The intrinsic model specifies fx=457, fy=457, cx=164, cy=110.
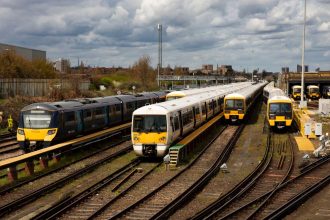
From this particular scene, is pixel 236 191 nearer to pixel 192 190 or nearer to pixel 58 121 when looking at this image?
pixel 192 190

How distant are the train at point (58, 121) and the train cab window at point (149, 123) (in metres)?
4.14

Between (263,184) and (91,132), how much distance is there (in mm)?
12927

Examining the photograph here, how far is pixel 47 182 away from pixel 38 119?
5.49 meters

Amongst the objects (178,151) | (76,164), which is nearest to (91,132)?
(76,164)

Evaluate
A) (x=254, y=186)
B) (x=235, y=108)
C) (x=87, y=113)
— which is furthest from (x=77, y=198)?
(x=235, y=108)

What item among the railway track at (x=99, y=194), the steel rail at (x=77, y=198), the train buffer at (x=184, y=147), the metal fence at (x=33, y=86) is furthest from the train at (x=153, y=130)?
the metal fence at (x=33, y=86)

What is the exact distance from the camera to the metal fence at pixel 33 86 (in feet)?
164

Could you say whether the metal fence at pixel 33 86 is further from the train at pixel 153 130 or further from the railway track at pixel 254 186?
the railway track at pixel 254 186

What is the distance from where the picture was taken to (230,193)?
15547 mm

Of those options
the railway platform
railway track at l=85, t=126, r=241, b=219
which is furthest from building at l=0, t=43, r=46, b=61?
railway track at l=85, t=126, r=241, b=219

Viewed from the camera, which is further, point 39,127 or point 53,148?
point 39,127

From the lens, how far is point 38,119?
22531 millimetres

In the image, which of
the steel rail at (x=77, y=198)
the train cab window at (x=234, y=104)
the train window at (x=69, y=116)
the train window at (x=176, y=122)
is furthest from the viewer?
the train cab window at (x=234, y=104)

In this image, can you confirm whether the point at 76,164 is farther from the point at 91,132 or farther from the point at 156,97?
the point at 156,97
